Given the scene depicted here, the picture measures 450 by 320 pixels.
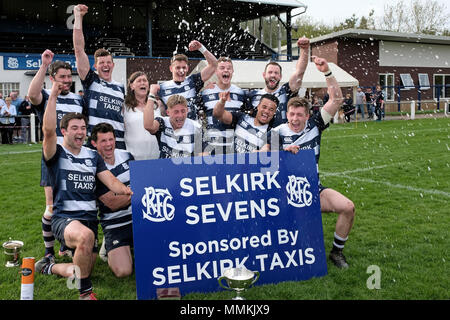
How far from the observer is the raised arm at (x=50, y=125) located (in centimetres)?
350

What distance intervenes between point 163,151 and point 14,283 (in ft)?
5.94

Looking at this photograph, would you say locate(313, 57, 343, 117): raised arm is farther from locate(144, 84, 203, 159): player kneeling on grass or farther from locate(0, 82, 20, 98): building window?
locate(0, 82, 20, 98): building window

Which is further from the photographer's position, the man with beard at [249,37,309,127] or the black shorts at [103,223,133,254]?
the man with beard at [249,37,309,127]

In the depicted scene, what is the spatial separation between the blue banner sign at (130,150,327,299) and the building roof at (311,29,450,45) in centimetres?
2555

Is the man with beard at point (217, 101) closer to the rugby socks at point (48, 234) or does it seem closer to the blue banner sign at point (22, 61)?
the rugby socks at point (48, 234)

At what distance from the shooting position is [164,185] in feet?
11.9

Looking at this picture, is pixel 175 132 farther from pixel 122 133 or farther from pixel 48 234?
pixel 48 234

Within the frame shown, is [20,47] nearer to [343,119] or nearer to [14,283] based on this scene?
[343,119]

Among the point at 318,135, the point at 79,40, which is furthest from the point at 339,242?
the point at 79,40

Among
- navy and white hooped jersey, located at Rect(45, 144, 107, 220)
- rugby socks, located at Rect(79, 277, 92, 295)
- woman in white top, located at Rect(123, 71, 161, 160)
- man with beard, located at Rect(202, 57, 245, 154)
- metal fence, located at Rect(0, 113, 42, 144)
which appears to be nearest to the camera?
rugby socks, located at Rect(79, 277, 92, 295)

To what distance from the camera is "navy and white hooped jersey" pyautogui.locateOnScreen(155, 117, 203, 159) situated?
14.5ft
